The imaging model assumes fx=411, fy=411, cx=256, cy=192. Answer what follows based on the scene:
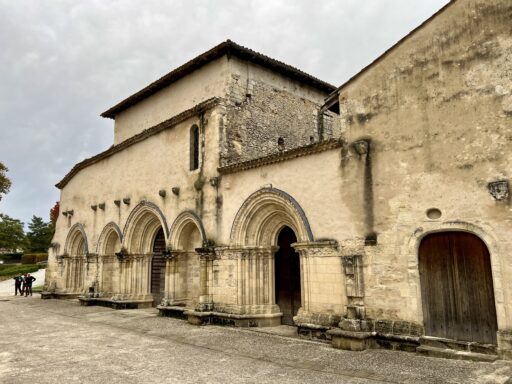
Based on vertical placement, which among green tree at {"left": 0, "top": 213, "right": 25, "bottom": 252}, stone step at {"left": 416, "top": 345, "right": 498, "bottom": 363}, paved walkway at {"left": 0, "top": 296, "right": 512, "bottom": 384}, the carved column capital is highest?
green tree at {"left": 0, "top": 213, "right": 25, "bottom": 252}

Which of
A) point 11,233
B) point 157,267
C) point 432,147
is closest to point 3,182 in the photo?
point 11,233

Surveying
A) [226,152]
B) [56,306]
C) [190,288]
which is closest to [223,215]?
[226,152]

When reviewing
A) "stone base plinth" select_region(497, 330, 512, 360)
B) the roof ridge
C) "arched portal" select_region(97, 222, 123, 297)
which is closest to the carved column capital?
"stone base plinth" select_region(497, 330, 512, 360)

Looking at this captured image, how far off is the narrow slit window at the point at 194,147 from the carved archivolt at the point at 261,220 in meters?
2.97

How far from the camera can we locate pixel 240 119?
1348 cm

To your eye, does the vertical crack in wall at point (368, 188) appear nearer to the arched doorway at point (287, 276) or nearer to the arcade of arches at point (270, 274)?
the arcade of arches at point (270, 274)

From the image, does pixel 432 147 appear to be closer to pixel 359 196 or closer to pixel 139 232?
pixel 359 196

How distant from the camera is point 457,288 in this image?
305 inches

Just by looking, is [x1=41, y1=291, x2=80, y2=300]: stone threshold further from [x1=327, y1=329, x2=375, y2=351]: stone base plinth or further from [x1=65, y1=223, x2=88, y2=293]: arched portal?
[x1=327, y1=329, x2=375, y2=351]: stone base plinth

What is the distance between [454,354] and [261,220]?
5860mm

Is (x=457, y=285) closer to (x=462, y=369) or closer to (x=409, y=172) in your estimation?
(x=462, y=369)

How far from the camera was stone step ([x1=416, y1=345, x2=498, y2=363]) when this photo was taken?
687cm

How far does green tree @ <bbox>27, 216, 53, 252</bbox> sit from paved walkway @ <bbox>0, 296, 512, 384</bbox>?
164 ft

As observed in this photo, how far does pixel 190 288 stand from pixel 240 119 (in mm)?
5904
